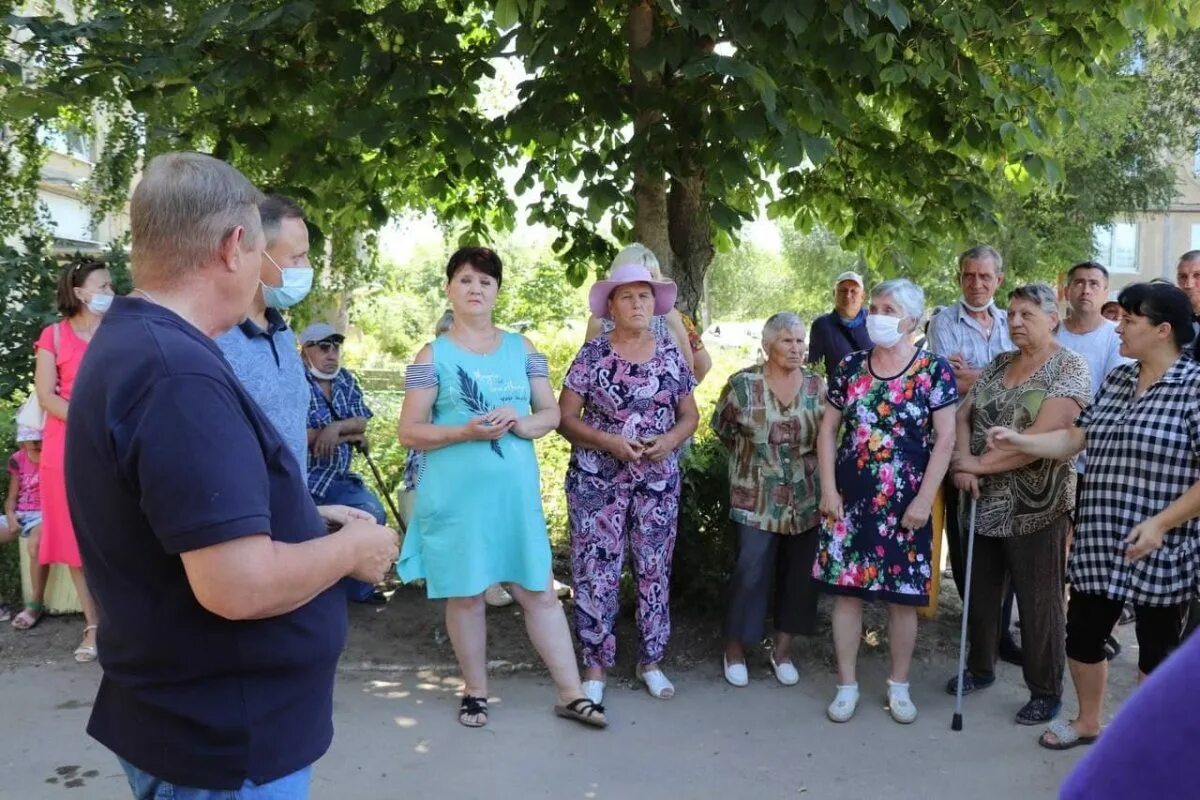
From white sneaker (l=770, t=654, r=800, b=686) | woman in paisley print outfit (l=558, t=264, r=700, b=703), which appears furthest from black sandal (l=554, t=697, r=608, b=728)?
white sneaker (l=770, t=654, r=800, b=686)

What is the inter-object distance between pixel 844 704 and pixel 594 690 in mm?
1162

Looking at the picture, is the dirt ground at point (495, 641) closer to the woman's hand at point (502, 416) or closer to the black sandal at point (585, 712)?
the black sandal at point (585, 712)

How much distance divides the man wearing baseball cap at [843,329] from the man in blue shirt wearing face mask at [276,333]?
4424mm

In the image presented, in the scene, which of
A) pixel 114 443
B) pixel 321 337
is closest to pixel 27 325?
pixel 321 337

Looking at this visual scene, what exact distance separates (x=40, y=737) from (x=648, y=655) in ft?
8.95

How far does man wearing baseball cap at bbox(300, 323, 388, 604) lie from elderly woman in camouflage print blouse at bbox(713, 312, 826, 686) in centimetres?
205

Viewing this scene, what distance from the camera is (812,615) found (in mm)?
5059

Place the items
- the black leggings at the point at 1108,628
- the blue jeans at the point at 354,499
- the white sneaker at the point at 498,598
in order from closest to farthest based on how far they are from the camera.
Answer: the black leggings at the point at 1108,628 → the blue jeans at the point at 354,499 → the white sneaker at the point at 498,598

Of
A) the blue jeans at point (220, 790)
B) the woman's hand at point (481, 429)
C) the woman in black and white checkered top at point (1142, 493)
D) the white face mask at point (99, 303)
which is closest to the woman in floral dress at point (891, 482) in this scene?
the woman in black and white checkered top at point (1142, 493)

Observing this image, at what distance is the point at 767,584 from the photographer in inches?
199

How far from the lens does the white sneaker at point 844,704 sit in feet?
15.2

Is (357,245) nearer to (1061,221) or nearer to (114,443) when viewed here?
(114,443)

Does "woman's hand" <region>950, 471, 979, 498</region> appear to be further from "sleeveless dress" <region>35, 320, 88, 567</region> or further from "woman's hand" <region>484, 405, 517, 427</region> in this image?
"sleeveless dress" <region>35, 320, 88, 567</region>

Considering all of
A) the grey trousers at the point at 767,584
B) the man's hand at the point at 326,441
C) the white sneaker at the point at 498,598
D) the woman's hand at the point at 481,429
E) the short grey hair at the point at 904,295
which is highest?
the short grey hair at the point at 904,295
